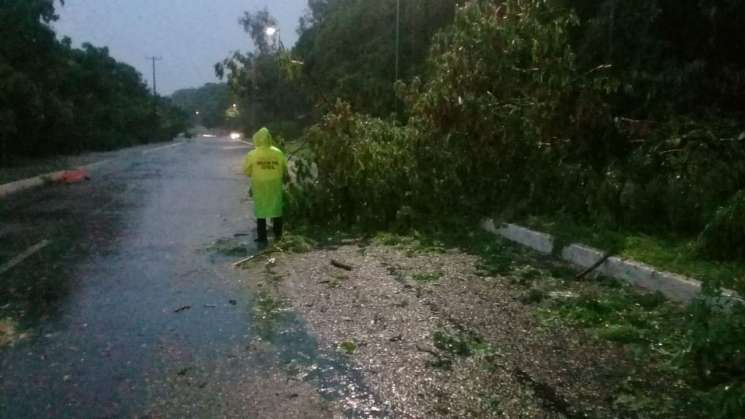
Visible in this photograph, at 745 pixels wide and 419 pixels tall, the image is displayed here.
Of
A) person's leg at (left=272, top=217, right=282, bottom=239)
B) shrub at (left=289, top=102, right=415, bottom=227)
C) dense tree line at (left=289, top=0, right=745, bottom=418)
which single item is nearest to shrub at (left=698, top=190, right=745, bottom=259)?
dense tree line at (left=289, top=0, right=745, bottom=418)

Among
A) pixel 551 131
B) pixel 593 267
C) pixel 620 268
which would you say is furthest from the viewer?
pixel 551 131

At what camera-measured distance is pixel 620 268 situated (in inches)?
293

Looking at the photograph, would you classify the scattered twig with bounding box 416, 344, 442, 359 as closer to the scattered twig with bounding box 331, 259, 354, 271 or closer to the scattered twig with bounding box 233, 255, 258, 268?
the scattered twig with bounding box 331, 259, 354, 271

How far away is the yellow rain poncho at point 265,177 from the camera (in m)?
10.0

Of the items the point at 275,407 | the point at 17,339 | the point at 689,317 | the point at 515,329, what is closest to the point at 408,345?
the point at 515,329

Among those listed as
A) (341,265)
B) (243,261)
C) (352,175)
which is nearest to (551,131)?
(352,175)

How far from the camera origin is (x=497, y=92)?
11258 mm

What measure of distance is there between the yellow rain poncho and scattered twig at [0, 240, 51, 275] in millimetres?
2869

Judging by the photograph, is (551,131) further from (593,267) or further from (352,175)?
(593,267)

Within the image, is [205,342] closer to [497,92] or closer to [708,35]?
[497,92]

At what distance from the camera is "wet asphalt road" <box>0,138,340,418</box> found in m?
4.45

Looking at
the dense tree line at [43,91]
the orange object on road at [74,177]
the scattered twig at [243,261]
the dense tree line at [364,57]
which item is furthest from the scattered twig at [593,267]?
the dense tree line at [43,91]

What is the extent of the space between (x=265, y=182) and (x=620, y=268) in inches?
188

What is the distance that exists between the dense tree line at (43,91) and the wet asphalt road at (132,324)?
17047mm
